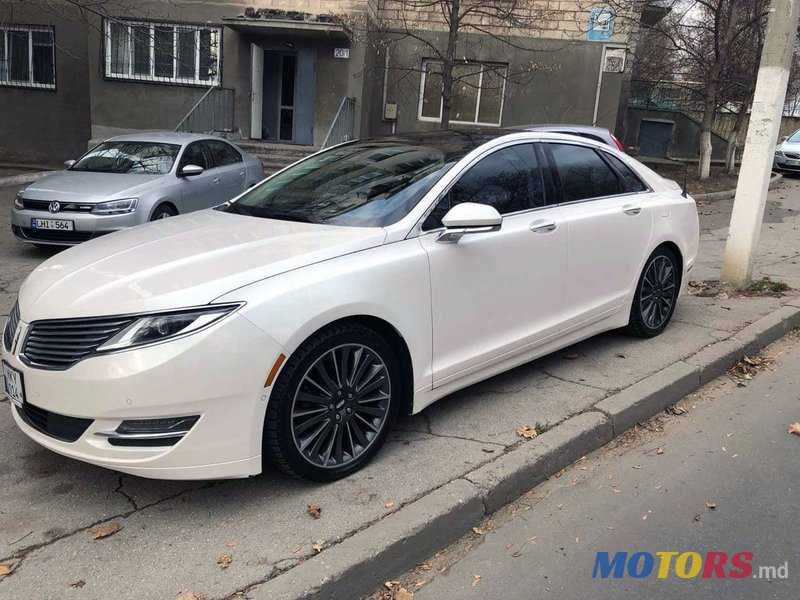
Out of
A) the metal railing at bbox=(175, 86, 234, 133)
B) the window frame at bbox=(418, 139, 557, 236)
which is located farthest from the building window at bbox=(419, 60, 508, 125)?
the window frame at bbox=(418, 139, 557, 236)

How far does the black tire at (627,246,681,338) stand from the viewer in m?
5.23

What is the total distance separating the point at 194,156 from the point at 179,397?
7277 mm

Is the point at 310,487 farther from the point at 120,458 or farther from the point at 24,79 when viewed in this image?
the point at 24,79

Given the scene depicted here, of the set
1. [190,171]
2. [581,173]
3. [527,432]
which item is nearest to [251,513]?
[527,432]

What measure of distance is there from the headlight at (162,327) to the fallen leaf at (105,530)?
2.57 feet

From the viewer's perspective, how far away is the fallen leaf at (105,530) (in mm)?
2844

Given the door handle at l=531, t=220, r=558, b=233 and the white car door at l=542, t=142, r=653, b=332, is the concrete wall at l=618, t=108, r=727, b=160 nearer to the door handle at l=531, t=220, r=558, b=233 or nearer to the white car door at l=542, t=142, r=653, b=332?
the white car door at l=542, t=142, r=653, b=332

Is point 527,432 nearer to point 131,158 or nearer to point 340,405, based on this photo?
point 340,405

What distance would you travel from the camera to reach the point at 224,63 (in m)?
15.7

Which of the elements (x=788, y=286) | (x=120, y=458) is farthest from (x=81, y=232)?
(x=788, y=286)

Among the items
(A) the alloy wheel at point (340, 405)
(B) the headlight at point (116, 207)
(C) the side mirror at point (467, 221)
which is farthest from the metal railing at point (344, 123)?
(A) the alloy wheel at point (340, 405)

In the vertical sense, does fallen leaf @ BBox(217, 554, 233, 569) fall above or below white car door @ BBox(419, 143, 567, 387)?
below

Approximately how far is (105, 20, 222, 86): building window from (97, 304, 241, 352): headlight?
14468 millimetres

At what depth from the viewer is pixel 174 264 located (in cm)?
312
